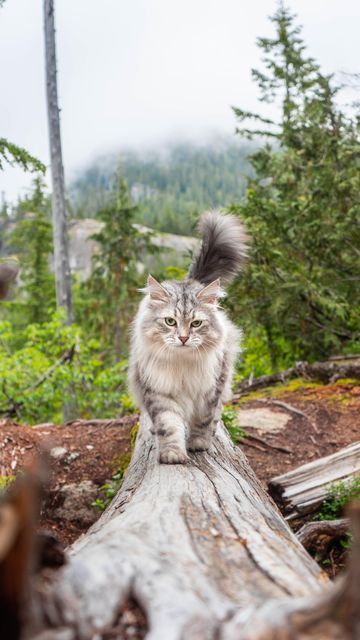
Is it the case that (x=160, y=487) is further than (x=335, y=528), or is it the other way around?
(x=335, y=528)

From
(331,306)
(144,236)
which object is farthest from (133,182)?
(331,306)

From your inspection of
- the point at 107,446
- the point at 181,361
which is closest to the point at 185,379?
the point at 181,361

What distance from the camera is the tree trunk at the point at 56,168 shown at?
13281mm

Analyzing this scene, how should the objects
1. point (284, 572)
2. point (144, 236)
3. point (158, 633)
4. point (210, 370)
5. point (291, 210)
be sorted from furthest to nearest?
point (144, 236), point (291, 210), point (210, 370), point (284, 572), point (158, 633)

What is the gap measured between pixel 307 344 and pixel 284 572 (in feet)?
31.2

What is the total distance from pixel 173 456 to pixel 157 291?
1.49 metres

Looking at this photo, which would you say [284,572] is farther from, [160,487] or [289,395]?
[289,395]

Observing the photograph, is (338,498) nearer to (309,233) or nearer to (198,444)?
(198,444)

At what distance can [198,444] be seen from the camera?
438 centimetres

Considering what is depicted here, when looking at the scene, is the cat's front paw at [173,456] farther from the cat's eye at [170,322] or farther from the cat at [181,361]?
A: the cat's eye at [170,322]

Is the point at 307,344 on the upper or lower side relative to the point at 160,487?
lower

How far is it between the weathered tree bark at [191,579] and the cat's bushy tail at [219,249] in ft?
9.19

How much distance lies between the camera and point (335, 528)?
395cm

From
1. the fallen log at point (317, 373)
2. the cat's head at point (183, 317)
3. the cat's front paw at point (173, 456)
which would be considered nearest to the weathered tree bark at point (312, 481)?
the cat's front paw at point (173, 456)
